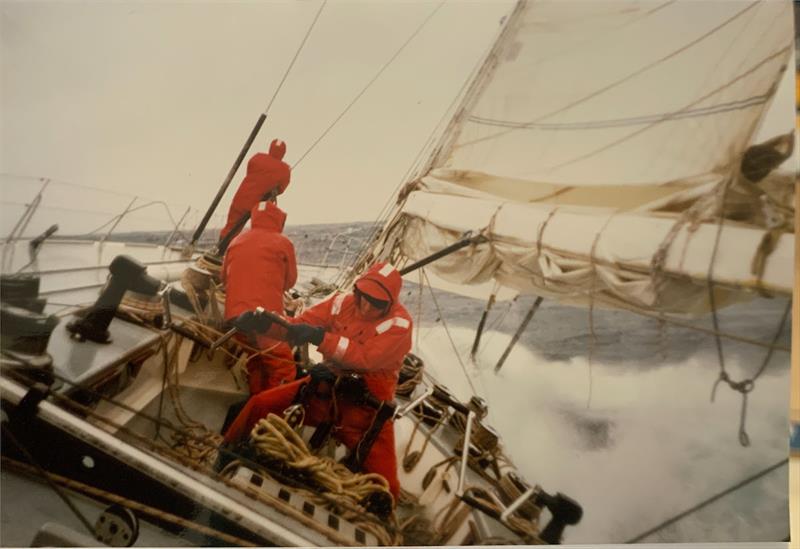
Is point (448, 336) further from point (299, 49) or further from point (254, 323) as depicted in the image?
point (299, 49)

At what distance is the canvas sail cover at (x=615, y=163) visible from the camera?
133cm

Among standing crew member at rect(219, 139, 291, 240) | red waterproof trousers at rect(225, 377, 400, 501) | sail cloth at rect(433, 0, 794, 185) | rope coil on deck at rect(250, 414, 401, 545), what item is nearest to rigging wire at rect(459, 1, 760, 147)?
sail cloth at rect(433, 0, 794, 185)

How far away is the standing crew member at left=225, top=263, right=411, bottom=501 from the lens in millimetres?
1356

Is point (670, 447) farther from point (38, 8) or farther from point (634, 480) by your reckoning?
point (38, 8)

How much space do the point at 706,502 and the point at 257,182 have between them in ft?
5.02

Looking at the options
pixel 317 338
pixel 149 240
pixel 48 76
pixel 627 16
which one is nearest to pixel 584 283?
pixel 317 338

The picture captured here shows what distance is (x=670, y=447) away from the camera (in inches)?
59.7

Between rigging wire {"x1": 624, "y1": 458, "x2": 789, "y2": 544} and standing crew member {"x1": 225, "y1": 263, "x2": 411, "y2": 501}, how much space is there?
0.72m

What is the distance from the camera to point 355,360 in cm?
136

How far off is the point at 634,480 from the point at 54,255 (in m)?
1.67

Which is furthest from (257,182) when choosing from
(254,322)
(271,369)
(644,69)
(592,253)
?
(644,69)

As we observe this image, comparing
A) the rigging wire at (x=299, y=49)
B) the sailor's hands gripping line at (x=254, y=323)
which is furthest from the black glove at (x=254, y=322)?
the rigging wire at (x=299, y=49)

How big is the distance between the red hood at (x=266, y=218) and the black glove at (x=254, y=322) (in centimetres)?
22

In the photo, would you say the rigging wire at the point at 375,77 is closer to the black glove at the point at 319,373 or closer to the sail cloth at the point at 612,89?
the sail cloth at the point at 612,89
